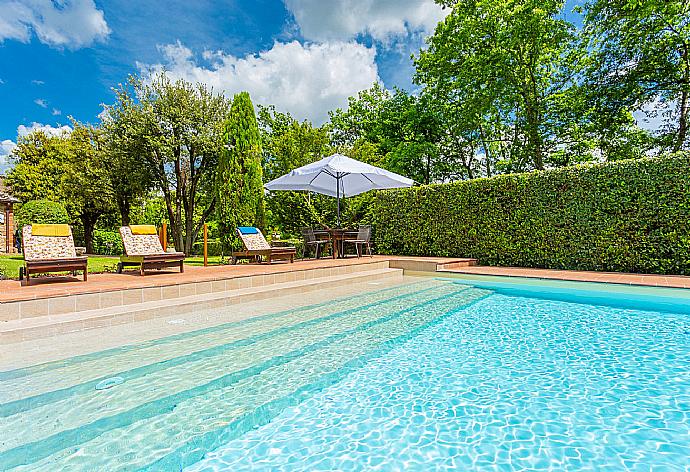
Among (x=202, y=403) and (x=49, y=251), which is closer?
(x=202, y=403)

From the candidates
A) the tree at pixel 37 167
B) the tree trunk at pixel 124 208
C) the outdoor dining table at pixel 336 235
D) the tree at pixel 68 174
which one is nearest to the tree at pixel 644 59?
the outdoor dining table at pixel 336 235

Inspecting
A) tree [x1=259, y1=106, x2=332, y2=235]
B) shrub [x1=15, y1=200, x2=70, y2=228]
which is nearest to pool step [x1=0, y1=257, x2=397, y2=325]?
tree [x1=259, y1=106, x2=332, y2=235]

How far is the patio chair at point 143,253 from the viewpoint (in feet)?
23.0

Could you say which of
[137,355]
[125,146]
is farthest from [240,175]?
[137,355]

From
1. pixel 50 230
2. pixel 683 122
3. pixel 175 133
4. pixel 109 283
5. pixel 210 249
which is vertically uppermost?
pixel 175 133

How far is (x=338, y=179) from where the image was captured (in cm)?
1159

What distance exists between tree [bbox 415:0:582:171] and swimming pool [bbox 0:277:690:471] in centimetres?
1434

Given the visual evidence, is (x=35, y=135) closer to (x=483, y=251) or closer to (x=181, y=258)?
(x=181, y=258)

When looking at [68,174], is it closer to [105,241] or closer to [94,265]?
[105,241]

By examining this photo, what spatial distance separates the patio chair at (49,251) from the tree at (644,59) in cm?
1802

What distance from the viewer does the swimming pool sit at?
2.24m

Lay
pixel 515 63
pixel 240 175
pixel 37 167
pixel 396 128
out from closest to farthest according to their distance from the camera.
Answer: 1. pixel 240 175
2. pixel 515 63
3. pixel 396 128
4. pixel 37 167

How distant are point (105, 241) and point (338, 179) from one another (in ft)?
57.9

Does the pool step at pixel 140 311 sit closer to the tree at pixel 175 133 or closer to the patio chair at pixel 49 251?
the patio chair at pixel 49 251
